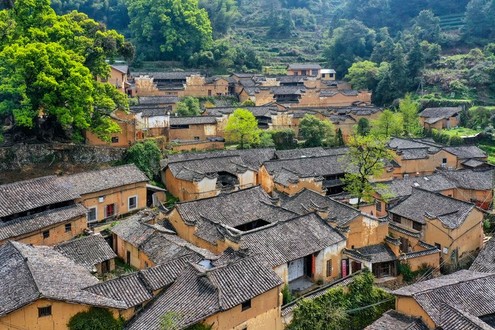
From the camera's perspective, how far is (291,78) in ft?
213

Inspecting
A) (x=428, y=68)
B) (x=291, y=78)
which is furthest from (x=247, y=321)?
(x=428, y=68)

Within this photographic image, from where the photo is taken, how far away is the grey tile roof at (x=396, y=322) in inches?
780

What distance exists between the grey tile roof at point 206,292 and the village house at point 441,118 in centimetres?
4013

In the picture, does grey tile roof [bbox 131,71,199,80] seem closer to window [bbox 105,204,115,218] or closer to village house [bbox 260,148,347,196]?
village house [bbox 260,148,347,196]

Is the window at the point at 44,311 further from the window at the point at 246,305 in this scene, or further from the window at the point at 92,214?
the window at the point at 92,214

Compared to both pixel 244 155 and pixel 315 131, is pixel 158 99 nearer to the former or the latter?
pixel 244 155

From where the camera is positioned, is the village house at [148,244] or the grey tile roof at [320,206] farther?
the grey tile roof at [320,206]

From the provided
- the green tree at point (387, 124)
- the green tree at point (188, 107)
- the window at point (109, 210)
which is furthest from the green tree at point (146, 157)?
the green tree at point (387, 124)

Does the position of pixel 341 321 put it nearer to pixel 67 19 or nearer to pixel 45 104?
pixel 45 104

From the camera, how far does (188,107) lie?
51219mm

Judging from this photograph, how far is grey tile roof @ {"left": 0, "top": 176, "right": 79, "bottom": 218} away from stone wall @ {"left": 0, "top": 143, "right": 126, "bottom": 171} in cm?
572

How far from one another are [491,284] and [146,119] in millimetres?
28734

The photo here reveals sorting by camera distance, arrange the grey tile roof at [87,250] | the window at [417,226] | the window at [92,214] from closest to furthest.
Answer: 1. the grey tile roof at [87,250]
2. the window at [92,214]
3. the window at [417,226]

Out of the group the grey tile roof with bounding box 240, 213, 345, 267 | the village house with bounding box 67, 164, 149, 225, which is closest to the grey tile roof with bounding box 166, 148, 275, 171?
the village house with bounding box 67, 164, 149, 225
